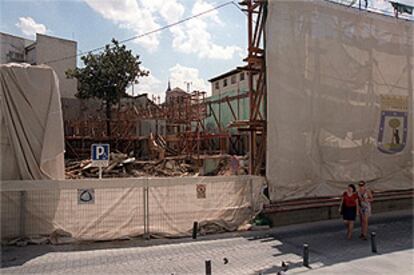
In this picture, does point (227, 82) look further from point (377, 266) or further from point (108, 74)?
point (377, 266)

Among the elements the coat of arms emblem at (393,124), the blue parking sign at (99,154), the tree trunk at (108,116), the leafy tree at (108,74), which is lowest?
the blue parking sign at (99,154)

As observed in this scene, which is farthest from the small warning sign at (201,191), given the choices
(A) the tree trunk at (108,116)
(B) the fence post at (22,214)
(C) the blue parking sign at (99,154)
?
(A) the tree trunk at (108,116)

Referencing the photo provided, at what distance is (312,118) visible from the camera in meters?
→ 10.4

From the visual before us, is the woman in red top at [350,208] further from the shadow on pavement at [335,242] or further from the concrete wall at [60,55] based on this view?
the concrete wall at [60,55]

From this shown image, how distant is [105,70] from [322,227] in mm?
29491

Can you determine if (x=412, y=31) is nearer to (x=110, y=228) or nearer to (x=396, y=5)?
(x=396, y=5)

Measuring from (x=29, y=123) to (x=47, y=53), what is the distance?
34365mm

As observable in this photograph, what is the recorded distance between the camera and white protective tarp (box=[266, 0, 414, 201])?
993cm

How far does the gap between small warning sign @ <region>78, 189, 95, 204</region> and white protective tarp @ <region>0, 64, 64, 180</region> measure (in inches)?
41.2

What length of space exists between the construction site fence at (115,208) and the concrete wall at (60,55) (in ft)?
110

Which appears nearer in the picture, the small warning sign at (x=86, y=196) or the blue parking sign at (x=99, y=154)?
the small warning sign at (x=86, y=196)

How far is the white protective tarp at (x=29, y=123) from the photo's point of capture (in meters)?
8.28

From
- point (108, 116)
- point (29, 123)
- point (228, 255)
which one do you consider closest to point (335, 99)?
point (228, 255)

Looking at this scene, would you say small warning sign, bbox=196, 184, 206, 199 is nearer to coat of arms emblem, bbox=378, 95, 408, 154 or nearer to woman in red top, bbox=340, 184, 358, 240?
woman in red top, bbox=340, 184, 358, 240
